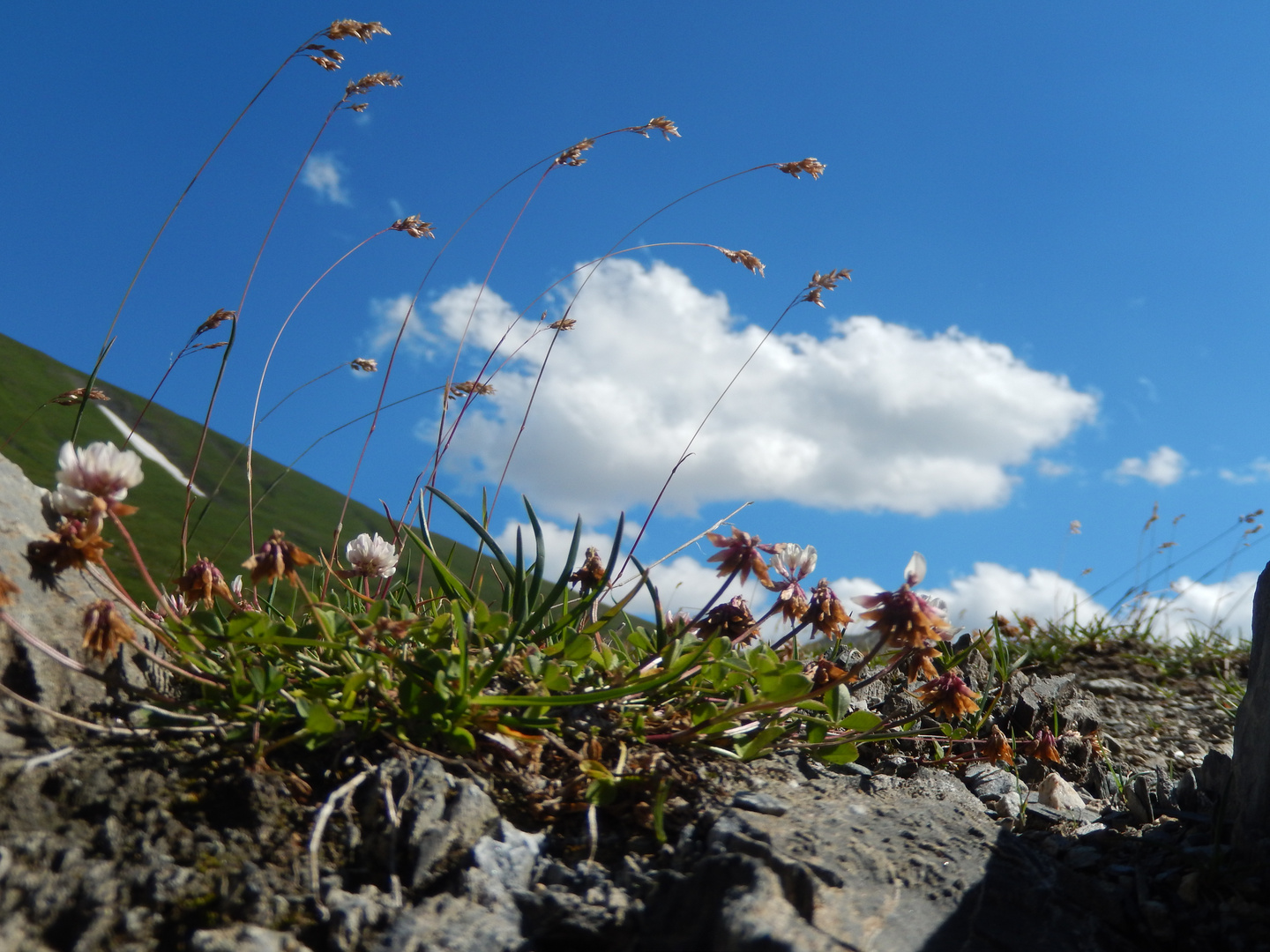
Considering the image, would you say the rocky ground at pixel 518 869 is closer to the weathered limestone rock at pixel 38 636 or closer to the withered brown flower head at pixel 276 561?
the weathered limestone rock at pixel 38 636

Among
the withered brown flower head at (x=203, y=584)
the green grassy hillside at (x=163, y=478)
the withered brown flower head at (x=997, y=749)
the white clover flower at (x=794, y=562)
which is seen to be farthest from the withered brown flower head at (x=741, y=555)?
the green grassy hillside at (x=163, y=478)

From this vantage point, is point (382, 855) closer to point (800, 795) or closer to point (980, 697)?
point (800, 795)

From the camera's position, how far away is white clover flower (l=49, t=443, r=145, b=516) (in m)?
2.14

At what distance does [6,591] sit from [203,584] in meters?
0.53

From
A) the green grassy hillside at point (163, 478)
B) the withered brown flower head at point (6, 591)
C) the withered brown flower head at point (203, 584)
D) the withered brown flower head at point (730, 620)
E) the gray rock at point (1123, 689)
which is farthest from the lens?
the green grassy hillside at point (163, 478)

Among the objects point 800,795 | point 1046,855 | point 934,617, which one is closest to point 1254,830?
point 1046,855

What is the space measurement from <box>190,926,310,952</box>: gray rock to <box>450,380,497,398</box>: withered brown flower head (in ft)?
8.95

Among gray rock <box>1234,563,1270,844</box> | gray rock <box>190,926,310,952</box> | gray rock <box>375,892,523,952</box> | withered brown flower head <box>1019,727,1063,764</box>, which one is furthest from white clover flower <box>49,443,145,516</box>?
withered brown flower head <box>1019,727,1063,764</box>

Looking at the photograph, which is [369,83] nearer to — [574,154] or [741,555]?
[574,154]

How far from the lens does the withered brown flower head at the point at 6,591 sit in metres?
1.93

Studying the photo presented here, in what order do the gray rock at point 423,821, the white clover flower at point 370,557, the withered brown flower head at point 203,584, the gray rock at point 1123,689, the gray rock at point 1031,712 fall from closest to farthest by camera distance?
1. the gray rock at point 423,821
2. the withered brown flower head at point 203,584
3. the white clover flower at point 370,557
4. the gray rock at point 1031,712
5. the gray rock at point 1123,689

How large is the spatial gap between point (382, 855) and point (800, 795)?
110 cm

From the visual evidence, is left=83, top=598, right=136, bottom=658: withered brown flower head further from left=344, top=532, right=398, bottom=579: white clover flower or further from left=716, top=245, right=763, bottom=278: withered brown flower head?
left=716, top=245, right=763, bottom=278: withered brown flower head

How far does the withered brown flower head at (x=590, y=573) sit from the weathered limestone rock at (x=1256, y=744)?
6.10 feet
